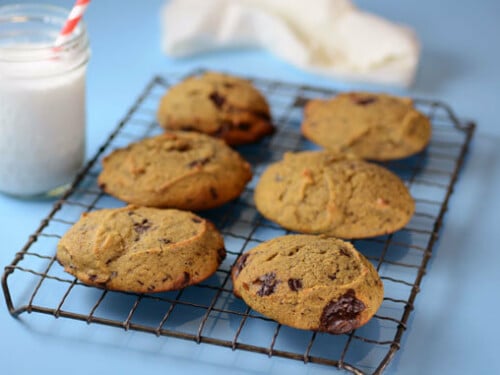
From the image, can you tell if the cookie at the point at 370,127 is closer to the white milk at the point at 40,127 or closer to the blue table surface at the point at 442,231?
the blue table surface at the point at 442,231

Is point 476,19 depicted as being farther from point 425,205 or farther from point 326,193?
point 326,193

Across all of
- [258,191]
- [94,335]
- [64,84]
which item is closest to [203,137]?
[258,191]

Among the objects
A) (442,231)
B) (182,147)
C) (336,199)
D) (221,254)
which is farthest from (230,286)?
(442,231)

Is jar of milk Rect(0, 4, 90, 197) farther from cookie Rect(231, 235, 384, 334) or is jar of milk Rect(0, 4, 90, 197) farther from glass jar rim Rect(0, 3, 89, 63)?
cookie Rect(231, 235, 384, 334)

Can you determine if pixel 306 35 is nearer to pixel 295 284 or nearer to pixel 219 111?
pixel 219 111

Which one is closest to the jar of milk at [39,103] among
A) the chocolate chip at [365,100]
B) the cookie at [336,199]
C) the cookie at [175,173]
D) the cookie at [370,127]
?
the cookie at [175,173]
